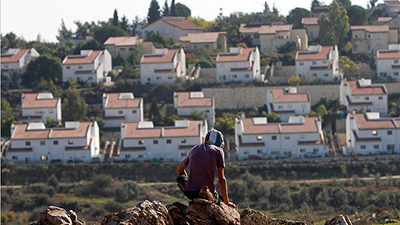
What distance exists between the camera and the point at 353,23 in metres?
63.3

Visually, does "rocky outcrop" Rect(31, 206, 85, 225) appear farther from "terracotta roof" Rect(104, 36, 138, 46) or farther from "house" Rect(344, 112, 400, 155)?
"terracotta roof" Rect(104, 36, 138, 46)

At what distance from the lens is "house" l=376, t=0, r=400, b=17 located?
2682 inches

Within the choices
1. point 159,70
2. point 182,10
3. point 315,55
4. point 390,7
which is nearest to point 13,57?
point 159,70

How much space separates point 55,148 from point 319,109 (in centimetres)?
1423

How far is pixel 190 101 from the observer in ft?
149

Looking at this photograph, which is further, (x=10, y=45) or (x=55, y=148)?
(x=10, y=45)

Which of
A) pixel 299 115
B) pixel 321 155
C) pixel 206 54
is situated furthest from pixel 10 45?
pixel 321 155

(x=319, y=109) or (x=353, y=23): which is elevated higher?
(x=353, y=23)

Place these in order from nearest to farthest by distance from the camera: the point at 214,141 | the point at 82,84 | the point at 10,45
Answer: the point at 214,141, the point at 82,84, the point at 10,45

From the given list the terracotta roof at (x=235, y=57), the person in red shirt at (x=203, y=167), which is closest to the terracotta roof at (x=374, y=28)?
the terracotta roof at (x=235, y=57)

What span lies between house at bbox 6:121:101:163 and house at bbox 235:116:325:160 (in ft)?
23.1

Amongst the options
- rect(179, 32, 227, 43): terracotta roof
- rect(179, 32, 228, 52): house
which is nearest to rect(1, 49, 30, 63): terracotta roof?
rect(179, 32, 228, 52): house

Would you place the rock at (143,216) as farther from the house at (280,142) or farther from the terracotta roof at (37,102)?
the terracotta roof at (37,102)

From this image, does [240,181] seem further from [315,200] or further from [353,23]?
[353,23]
